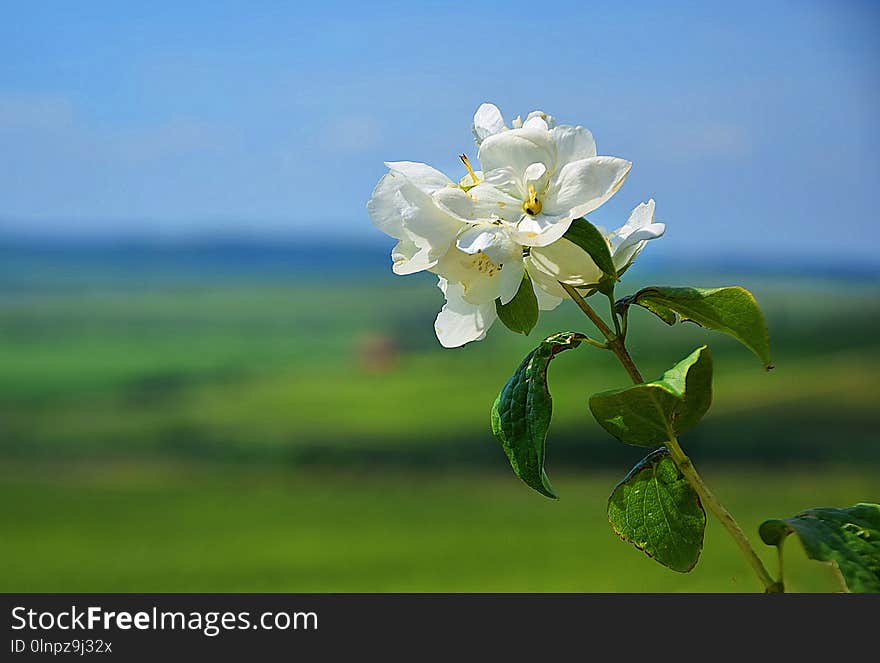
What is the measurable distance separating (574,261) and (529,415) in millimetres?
62

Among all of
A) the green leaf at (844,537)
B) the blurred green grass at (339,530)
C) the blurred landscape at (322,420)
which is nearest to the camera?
the green leaf at (844,537)

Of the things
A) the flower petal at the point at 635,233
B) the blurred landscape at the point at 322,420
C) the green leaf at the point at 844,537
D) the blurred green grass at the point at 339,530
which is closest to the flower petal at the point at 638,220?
the flower petal at the point at 635,233

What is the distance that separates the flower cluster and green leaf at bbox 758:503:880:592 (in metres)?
0.12

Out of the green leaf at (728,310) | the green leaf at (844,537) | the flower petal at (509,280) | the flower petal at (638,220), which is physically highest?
the flower petal at (638,220)

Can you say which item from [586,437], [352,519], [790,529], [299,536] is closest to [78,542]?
[299,536]

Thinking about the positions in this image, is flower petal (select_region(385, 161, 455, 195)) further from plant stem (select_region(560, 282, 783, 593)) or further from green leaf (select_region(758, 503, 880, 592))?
green leaf (select_region(758, 503, 880, 592))

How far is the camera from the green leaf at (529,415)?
12.6 inches

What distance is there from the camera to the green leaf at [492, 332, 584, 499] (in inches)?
12.6

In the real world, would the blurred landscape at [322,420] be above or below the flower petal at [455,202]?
above

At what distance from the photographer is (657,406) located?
1.07ft

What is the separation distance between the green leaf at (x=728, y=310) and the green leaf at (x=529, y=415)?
0.04 meters

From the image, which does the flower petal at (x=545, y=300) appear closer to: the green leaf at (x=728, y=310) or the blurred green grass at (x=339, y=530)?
the green leaf at (x=728, y=310)

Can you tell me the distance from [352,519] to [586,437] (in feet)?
4.39

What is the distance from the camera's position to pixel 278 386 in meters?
5.60
